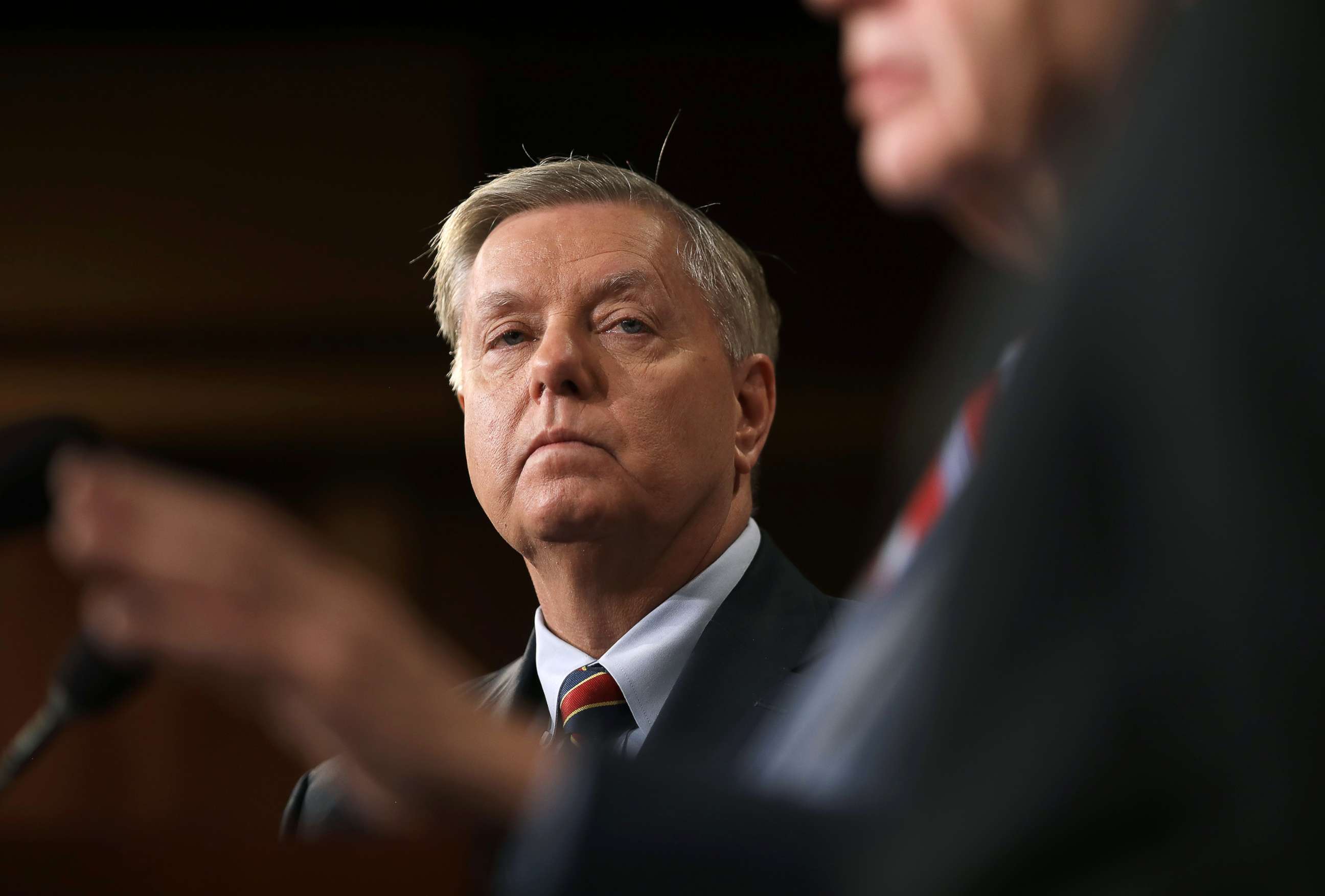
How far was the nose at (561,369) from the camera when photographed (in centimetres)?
137

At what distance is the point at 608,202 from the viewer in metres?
1.46

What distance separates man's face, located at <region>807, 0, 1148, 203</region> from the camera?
44 centimetres

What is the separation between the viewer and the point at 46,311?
387cm

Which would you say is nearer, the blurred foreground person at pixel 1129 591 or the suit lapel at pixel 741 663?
the blurred foreground person at pixel 1129 591

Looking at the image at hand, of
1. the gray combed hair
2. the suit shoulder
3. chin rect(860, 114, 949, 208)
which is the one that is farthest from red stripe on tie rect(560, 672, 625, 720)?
chin rect(860, 114, 949, 208)

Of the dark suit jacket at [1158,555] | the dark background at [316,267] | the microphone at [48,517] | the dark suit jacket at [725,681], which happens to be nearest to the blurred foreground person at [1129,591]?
the dark suit jacket at [1158,555]

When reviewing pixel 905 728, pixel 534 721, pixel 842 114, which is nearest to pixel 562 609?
pixel 534 721

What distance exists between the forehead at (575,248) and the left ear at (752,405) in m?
0.14

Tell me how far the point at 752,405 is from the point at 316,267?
2614 millimetres

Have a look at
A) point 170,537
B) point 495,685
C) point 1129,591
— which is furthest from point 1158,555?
point 495,685

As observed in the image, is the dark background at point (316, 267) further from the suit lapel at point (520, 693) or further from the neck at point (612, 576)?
the neck at point (612, 576)

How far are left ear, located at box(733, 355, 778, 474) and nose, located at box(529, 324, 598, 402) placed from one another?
0.20m

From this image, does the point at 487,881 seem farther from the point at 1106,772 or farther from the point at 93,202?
the point at 93,202

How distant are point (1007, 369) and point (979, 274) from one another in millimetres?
289
